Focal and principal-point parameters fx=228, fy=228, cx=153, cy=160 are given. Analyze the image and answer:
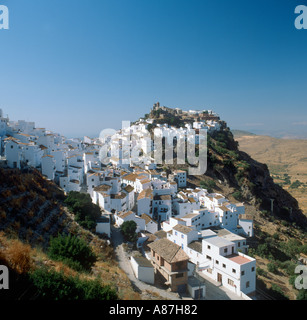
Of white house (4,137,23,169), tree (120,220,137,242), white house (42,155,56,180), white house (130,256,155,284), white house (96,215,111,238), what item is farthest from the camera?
white house (42,155,56,180)

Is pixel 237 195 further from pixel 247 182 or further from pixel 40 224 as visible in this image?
pixel 40 224

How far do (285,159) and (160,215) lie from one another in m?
83.8

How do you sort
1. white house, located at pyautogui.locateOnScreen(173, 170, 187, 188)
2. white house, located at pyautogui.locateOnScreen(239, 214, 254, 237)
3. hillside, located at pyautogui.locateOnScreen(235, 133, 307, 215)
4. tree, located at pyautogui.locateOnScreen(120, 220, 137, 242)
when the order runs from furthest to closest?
hillside, located at pyautogui.locateOnScreen(235, 133, 307, 215), white house, located at pyautogui.locateOnScreen(173, 170, 187, 188), white house, located at pyautogui.locateOnScreen(239, 214, 254, 237), tree, located at pyautogui.locateOnScreen(120, 220, 137, 242)

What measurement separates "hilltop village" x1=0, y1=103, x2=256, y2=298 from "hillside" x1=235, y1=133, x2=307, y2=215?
28356 mm

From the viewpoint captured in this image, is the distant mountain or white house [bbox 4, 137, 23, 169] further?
the distant mountain

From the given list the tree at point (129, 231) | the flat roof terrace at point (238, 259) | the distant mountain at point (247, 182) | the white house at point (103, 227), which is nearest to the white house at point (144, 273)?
the tree at point (129, 231)

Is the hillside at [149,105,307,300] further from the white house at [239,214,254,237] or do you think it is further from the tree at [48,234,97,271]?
the tree at [48,234,97,271]

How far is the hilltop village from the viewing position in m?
12.2

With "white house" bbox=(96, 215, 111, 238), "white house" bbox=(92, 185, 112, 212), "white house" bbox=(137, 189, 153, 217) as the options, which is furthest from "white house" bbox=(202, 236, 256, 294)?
"white house" bbox=(92, 185, 112, 212)

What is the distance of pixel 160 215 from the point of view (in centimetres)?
2056

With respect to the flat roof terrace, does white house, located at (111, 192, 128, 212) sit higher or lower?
higher
